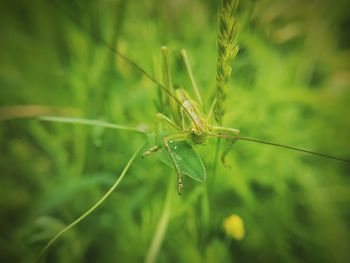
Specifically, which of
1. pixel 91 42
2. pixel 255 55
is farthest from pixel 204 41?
pixel 91 42

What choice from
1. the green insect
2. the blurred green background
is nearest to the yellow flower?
the blurred green background

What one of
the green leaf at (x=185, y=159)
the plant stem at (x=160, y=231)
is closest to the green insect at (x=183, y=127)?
the green leaf at (x=185, y=159)

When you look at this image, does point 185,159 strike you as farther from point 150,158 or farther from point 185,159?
point 150,158

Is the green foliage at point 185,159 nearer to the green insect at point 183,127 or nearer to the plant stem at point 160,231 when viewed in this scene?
the green insect at point 183,127

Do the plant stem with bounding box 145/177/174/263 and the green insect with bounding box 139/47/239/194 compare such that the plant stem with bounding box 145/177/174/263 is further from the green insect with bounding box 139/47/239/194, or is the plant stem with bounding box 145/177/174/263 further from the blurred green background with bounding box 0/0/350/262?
the green insect with bounding box 139/47/239/194

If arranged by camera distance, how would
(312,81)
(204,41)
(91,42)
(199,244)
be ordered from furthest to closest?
1. (312,81)
2. (204,41)
3. (91,42)
4. (199,244)

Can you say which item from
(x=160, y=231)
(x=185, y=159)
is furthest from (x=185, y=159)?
(x=160, y=231)

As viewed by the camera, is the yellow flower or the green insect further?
the yellow flower

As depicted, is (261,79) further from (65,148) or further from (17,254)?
(17,254)
